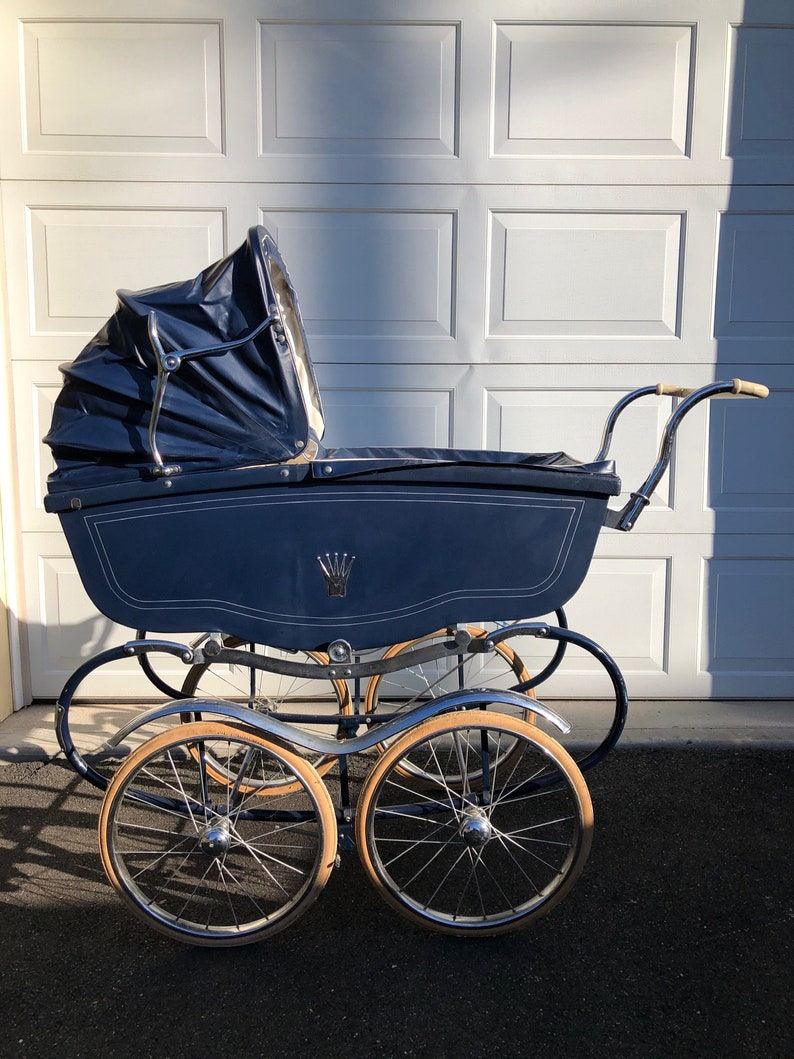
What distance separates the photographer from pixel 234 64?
3096 mm

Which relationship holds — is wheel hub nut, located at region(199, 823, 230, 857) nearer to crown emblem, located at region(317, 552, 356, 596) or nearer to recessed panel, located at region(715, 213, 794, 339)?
crown emblem, located at region(317, 552, 356, 596)

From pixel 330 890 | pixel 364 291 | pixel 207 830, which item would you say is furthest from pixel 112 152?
pixel 330 890

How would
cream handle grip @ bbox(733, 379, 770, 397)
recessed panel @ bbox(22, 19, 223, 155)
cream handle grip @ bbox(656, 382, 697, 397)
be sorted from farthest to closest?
1. recessed panel @ bbox(22, 19, 223, 155)
2. cream handle grip @ bbox(656, 382, 697, 397)
3. cream handle grip @ bbox(733, 379, 770, 397)

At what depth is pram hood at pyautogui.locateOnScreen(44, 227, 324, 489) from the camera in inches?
76.9

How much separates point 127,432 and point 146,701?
1820 millimetres

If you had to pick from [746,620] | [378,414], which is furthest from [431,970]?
[746,620]

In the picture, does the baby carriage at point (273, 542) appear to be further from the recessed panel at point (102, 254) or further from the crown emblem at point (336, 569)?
the recessed panel at point (102, 254)

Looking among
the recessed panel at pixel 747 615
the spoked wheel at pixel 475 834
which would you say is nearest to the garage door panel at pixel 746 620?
the recessed panel at pixel 747 615

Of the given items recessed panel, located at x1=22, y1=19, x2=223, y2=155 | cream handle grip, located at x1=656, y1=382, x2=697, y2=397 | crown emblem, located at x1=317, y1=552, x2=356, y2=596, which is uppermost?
recessed panel, located at x1=22, y1=19, x2=223, y2=155

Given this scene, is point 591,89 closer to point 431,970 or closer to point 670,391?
point 670,391

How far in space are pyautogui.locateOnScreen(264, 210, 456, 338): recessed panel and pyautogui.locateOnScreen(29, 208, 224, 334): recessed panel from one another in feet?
1.03

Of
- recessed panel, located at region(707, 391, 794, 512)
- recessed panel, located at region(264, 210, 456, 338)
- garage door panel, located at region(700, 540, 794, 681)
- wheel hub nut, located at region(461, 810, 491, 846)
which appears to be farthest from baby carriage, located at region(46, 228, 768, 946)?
garage door panel, located at region(700, 540, 794, 681)

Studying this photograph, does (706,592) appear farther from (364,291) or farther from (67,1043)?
(67,1043)

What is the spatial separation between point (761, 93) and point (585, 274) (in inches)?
36.4
